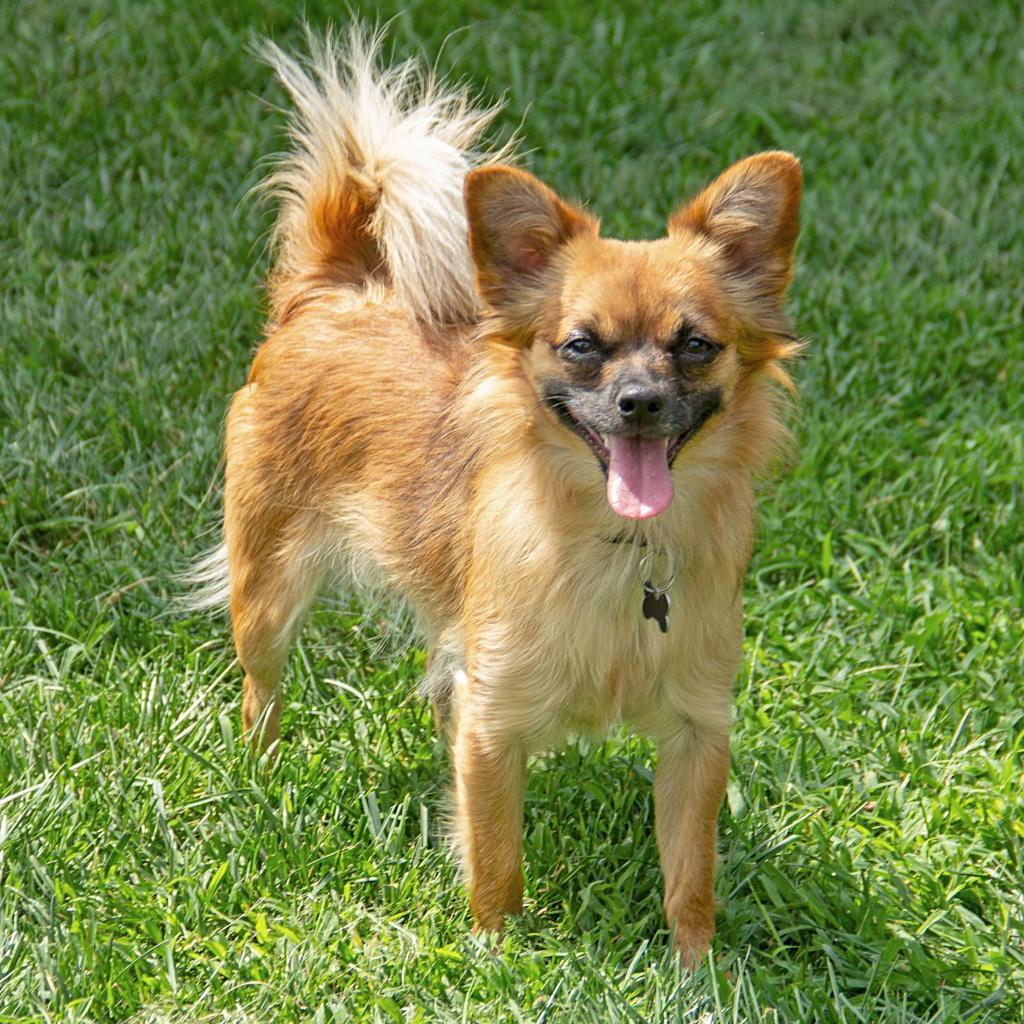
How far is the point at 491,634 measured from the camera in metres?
3.53

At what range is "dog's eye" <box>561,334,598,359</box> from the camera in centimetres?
327

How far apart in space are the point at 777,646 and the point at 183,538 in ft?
6.47

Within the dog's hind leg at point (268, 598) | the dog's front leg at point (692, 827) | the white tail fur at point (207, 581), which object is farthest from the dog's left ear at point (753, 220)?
the white tail fur at point (207, 581)

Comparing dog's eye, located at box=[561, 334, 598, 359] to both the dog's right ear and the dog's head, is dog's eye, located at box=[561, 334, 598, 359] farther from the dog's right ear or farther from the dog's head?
the dog's right ear

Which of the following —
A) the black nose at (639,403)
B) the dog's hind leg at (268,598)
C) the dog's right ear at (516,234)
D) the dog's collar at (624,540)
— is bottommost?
the dog's hind leg at (268,598)

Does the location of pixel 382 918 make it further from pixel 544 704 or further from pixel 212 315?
pixel 212 315

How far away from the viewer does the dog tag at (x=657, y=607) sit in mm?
3391

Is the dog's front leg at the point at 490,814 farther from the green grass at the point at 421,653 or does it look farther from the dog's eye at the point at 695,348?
the dog's eye at the point at 695,348

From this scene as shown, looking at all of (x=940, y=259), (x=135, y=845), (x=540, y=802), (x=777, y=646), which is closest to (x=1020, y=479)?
(x=777, y=646)

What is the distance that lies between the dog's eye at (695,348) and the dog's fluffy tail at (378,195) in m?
A: 0.92

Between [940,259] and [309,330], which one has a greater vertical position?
[309,330]

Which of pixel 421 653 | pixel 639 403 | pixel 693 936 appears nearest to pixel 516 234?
pixel 639 403

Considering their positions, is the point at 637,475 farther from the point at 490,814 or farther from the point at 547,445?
the point at 490,814

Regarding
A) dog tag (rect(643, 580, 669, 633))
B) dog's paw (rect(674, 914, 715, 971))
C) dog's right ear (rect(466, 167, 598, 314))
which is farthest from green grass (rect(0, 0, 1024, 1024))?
dog's right ear (rect(466, 167, 598, 314))
